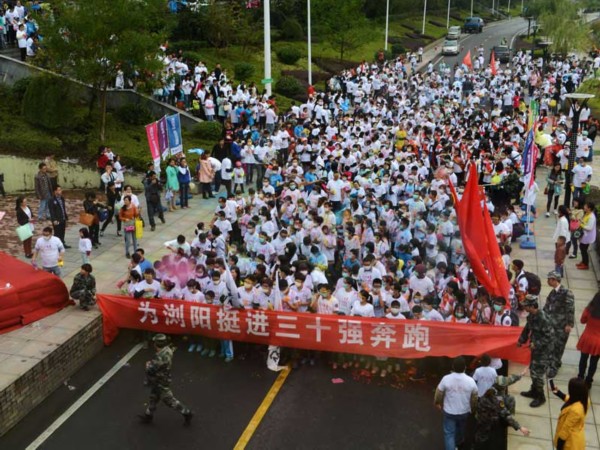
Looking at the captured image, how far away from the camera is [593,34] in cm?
5456

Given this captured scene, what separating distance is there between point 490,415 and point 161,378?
4213 millimetres

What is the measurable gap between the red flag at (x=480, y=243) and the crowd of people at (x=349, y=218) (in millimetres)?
329

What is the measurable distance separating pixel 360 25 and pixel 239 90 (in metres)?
21.1

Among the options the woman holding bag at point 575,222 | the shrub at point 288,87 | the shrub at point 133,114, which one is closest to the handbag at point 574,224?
the woman holding bag at point 575,222

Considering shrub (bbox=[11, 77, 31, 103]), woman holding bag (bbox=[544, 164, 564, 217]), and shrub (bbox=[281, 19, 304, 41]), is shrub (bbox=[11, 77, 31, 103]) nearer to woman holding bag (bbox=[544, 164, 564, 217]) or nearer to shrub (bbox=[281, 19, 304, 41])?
woman holding bag (bbox=[544, 164, 564, 217])

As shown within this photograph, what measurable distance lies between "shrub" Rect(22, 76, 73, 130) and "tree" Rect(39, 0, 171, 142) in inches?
32.0

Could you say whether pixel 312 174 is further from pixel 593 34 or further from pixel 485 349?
pixel 593 34

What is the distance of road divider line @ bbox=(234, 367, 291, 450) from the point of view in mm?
9367

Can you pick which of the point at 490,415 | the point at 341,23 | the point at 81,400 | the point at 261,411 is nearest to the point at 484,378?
the point at 490,415

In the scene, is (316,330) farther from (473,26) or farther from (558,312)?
(473,26)

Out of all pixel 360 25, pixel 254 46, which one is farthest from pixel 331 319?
pixel 360 25

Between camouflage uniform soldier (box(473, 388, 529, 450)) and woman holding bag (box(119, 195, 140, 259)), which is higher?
woman holding bag (box(119, 195, 140, 259))

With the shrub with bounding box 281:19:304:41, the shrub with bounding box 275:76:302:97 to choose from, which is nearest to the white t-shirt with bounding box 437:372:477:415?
the shrub with bounding box 275:76:302:97

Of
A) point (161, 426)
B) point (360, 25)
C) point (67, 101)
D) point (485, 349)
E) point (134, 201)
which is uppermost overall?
point (360, 25)
